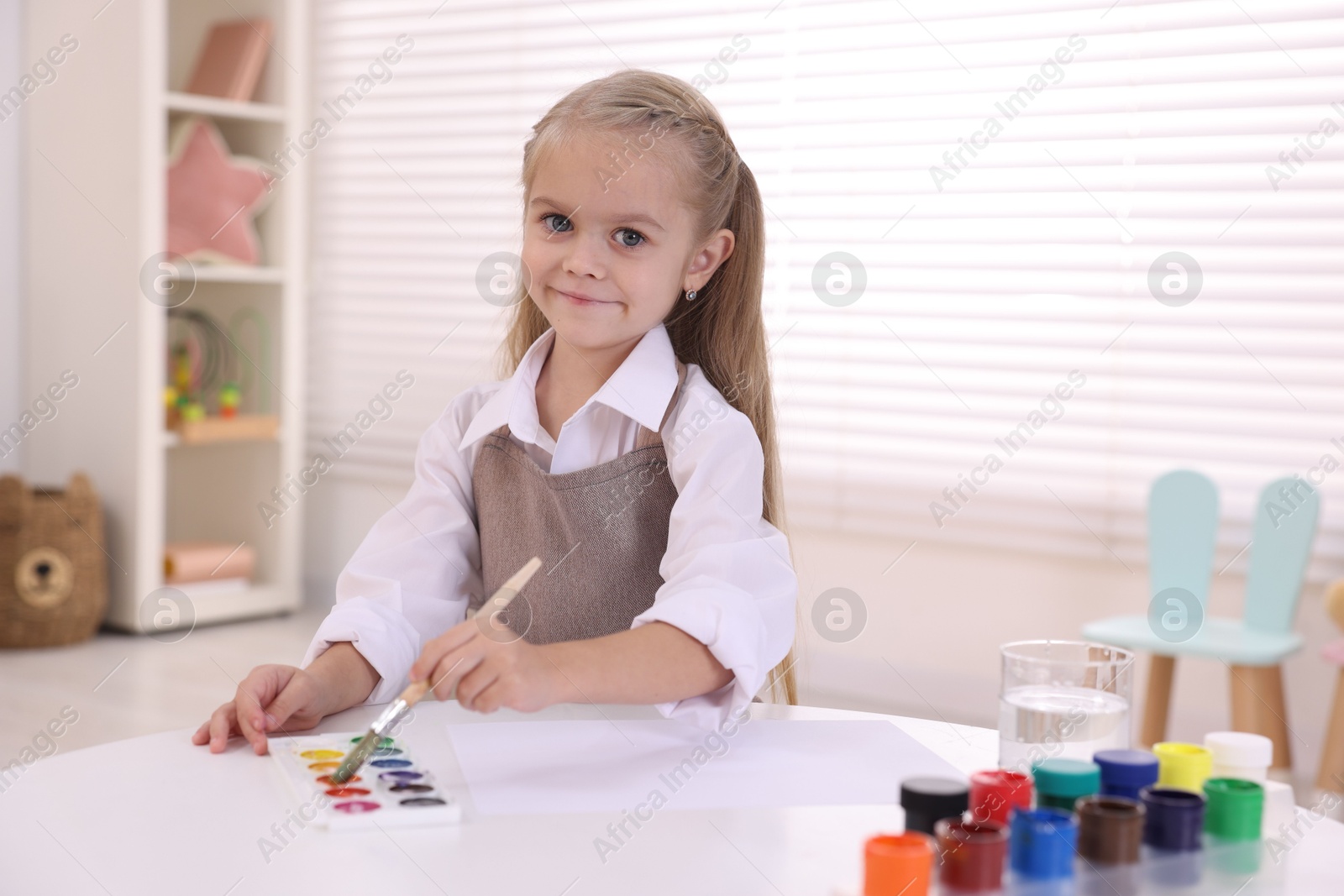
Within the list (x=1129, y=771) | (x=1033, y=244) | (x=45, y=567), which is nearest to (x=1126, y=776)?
(x=1129, y=771)

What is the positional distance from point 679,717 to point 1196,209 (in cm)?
193

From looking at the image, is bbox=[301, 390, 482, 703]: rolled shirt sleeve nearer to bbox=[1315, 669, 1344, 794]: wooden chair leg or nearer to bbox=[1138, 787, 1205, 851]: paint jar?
bbox=[1138, 787, 1205, 851]: paint jar

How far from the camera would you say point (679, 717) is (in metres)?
1.04

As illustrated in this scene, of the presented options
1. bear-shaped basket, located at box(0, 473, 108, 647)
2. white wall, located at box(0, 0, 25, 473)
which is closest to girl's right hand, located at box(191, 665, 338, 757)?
bear-shaped basket, located at box(0, 473, 108, 647)

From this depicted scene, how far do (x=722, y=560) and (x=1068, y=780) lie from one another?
15.4 inches

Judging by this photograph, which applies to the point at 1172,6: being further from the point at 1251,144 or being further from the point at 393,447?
the point at 393,447

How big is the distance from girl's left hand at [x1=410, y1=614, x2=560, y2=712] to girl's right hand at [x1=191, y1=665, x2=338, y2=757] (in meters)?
0.15

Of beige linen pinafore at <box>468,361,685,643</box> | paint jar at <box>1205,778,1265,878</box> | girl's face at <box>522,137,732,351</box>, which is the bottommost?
paint jar at <box>1205,778,1265,878</box>

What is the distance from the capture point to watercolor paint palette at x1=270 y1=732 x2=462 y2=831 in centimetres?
77

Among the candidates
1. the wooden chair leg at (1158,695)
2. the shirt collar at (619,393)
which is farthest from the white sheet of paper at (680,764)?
the wooden chair leg at (1158,695)

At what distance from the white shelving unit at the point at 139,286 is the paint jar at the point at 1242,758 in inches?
117

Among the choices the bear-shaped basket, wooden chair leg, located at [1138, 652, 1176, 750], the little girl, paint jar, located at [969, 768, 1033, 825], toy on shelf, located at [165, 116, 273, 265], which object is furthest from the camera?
toy on shelf, located at [165, 116, 273, 265]

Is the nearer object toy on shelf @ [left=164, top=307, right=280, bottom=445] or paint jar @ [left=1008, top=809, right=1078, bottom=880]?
paint jar @ [left=1008, top=809, right=1078, bottom=880]

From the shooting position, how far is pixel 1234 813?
0.73 metres
